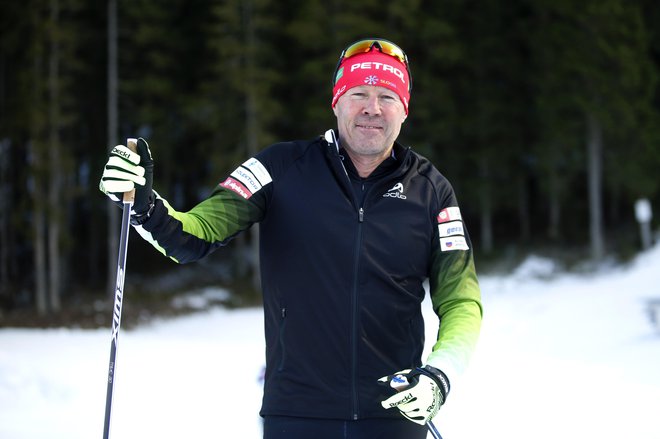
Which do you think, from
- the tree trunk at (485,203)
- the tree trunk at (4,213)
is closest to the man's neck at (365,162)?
the tree trunk at (485,203)

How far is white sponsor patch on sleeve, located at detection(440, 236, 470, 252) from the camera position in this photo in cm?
275

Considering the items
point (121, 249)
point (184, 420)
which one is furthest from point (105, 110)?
point (121, 249)

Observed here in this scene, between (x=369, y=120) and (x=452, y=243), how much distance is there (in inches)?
23.1

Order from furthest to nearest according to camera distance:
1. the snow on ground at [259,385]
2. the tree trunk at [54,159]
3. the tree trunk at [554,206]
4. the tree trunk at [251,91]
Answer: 1. the tree trunk at [554,206]
2. the tree trunk at [251,91]
3. the tree trunk at [54,159]
4. the snow on ground at [259,385]

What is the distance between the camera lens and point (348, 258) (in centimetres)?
264

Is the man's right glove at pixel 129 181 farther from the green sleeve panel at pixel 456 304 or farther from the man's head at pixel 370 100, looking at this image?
the green sleeve panel at pixel 456 304

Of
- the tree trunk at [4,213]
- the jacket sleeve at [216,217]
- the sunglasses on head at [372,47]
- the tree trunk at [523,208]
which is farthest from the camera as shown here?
the tree trunk at [523,208]

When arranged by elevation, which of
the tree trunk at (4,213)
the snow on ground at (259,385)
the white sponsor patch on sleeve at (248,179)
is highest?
the tree trunk at (4,213)

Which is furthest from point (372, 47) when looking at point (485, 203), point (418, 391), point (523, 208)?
point (523, 208)

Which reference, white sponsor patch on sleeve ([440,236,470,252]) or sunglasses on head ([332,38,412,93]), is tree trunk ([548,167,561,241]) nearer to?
sunglasses on head ([332,38,412,93])

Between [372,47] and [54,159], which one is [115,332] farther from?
[54,159]

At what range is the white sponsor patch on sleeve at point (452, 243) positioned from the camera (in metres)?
2.75

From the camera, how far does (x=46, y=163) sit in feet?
72.5

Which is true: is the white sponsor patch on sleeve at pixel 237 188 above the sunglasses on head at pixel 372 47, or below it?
below
